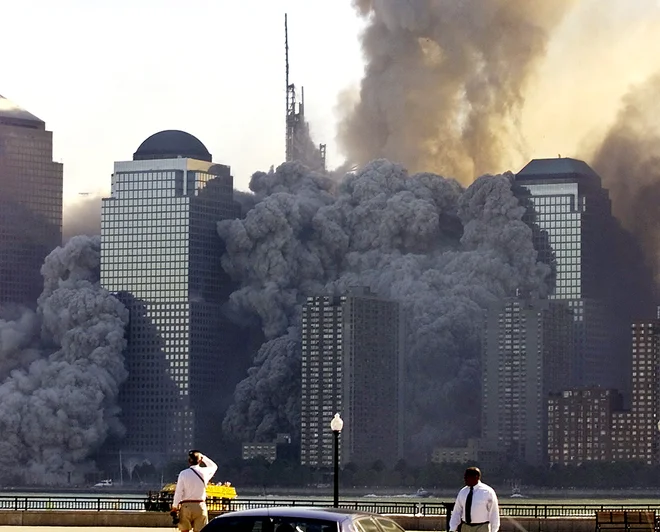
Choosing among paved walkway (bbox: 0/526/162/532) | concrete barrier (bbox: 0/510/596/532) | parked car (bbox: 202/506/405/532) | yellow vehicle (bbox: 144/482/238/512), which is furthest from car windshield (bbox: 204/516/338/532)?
yellow vehicle (bbox: 144/482/238/512)

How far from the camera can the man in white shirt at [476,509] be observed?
38.1 meters

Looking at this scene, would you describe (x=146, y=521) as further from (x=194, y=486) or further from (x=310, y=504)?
(x=194, y=486)

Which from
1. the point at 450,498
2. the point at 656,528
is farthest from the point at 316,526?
the point at 450,498

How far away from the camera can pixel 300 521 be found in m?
36.2

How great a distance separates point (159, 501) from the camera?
8019cm

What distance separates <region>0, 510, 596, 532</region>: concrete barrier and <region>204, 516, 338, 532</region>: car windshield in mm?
25828

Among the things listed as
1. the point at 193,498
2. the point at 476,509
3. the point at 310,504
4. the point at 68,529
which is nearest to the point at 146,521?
the point at 68,529

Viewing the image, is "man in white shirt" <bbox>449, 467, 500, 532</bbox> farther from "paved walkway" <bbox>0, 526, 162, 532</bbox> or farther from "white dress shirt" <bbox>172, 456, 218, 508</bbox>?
"paved walkway" <bbox>0, 526, 162, 532</bbox>

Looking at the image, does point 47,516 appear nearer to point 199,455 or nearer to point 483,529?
point 199,455

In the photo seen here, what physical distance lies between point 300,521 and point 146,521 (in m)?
28.0

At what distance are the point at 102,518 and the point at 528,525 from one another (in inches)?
480

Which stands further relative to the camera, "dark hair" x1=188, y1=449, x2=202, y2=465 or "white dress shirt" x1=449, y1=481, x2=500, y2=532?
"dark hair" x1=188, y1=449, x2=202, y2=465

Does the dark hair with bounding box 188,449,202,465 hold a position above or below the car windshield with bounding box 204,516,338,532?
above

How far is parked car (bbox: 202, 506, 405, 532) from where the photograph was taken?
36000mm
